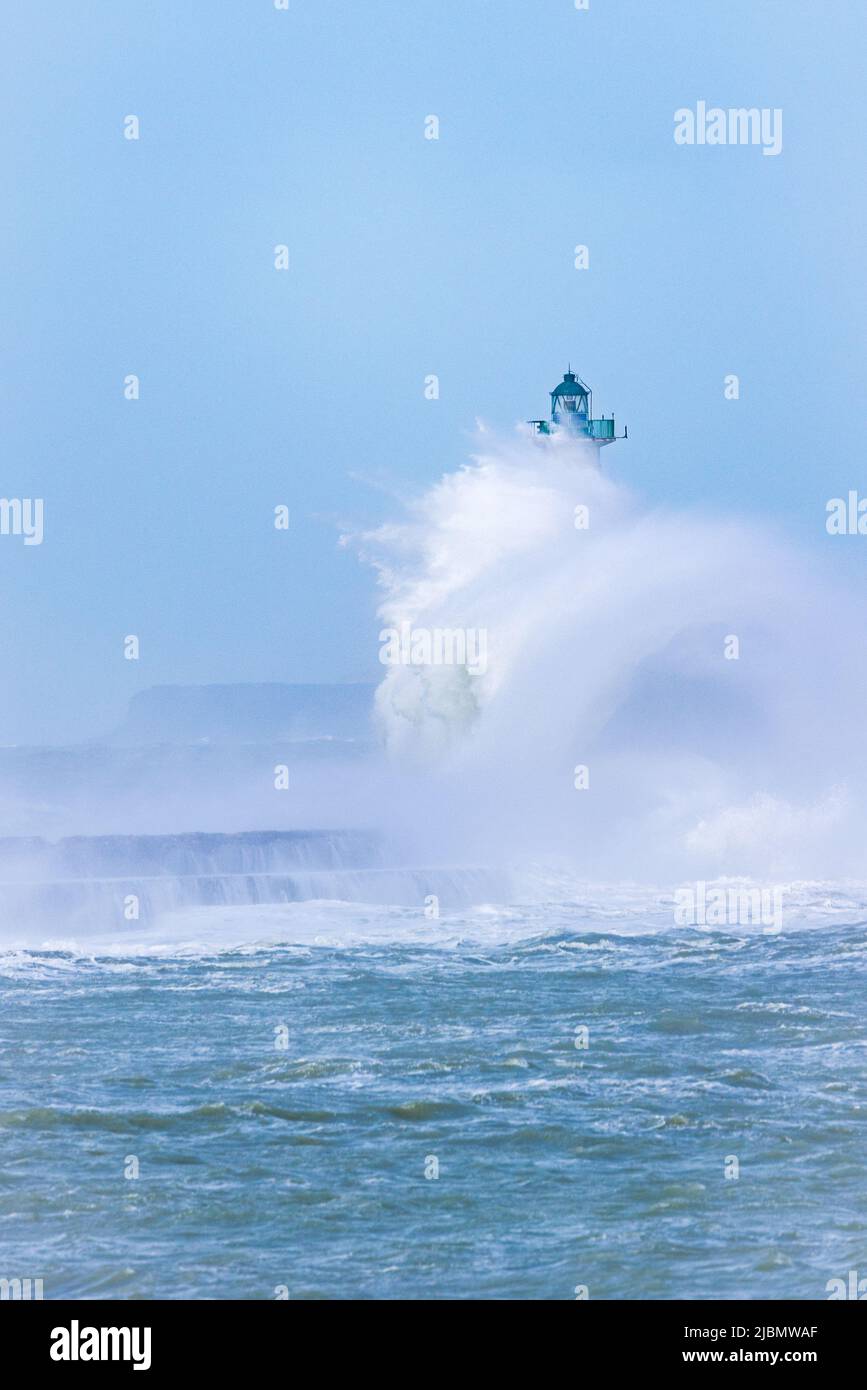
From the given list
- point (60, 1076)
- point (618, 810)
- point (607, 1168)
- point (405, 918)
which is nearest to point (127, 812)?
point (618, 810)

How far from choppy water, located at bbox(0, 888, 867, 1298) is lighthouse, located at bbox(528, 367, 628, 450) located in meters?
35.0

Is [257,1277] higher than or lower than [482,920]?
lower

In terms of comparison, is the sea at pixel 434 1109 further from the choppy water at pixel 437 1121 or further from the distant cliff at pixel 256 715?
the distant cliff at pixel 256 715

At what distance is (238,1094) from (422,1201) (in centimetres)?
425

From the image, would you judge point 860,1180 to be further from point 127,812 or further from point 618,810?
point 127,812

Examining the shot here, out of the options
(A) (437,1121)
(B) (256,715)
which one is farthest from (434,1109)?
(B) (256,715)

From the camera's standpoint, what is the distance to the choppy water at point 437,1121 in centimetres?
1422

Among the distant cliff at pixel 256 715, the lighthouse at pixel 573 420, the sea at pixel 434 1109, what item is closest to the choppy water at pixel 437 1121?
the sea at pixel 434 1109

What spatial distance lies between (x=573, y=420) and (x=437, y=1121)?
46789 mm

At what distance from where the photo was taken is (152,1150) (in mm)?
17344

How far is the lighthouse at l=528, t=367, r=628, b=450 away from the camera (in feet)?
205

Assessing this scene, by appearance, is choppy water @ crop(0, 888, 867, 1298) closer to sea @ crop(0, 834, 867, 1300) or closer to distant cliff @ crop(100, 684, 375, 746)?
sea @ crop(0, 834, 867, 1300)

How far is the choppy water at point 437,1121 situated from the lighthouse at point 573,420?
35.0m

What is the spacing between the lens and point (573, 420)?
6281cm
